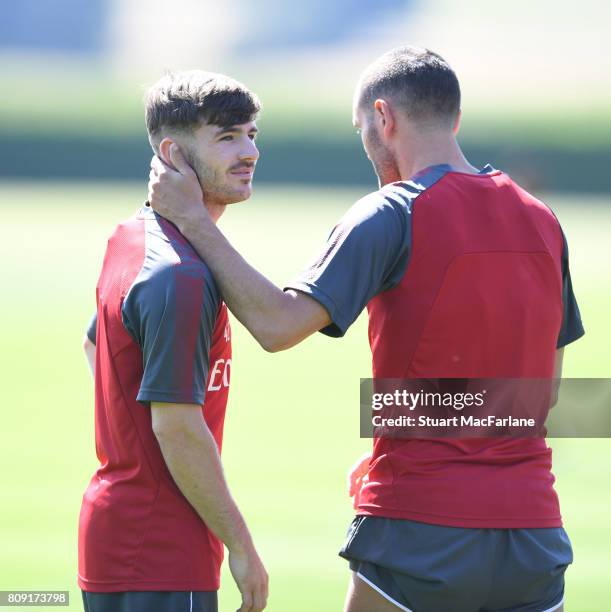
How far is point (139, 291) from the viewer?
3477 mm

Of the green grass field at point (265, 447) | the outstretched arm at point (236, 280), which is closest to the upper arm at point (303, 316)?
the outstretched arm at point (236, 280)

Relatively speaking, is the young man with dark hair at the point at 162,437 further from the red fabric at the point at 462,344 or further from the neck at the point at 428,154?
the neck at the point at 428,154

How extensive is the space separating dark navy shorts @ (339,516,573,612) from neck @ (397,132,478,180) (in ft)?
4.05

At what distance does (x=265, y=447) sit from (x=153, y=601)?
22.6 feet

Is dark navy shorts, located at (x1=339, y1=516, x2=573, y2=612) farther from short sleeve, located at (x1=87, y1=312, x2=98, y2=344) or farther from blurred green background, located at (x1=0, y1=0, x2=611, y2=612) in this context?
blurred green background, located at (x1=0, y1=0, x2=611, y2=612)

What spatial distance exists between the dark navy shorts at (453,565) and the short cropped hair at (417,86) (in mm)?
1437

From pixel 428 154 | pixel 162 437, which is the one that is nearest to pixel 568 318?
pixel 428 154

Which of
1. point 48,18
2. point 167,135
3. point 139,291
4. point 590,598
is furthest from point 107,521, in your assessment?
point 48,18

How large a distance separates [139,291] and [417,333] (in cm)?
91

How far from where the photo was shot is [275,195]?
4759 centimetres

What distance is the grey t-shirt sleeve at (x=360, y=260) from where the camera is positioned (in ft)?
12.0

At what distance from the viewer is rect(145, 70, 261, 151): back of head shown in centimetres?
375

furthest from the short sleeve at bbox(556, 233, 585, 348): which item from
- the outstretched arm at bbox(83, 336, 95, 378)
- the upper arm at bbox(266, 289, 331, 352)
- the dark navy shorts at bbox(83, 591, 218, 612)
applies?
the outstretched arm at bbox(83, 336, 95, 378)

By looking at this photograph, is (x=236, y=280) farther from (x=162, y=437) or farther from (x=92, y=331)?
(x=92, y=331)
